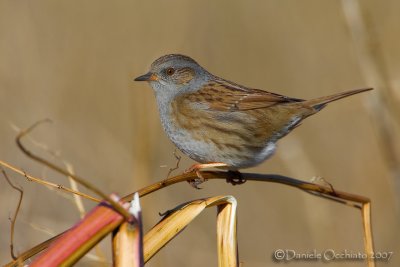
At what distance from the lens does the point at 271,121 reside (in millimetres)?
4152

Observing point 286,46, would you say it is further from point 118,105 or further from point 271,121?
point 271,121

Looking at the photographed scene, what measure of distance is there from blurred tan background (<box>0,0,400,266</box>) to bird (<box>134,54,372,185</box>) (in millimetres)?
179

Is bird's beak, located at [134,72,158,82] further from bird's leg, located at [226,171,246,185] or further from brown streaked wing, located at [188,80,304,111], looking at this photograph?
bird's leg, located at [226,171,246,185]

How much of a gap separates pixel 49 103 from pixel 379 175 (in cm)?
272

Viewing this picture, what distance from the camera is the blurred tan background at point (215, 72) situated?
15.3 feet

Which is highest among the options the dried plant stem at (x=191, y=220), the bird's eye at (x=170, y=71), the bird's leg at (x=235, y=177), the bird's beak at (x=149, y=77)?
the bird's eye at (x=170, y=71)

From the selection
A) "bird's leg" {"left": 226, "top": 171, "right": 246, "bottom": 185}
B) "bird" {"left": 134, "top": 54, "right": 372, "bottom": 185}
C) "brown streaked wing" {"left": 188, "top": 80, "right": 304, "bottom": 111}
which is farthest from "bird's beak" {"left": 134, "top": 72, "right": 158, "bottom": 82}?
"bird's leg" {"left": 226, "top": 171, "right": 246, "bottom": 185}

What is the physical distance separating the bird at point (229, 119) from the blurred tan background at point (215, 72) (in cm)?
18

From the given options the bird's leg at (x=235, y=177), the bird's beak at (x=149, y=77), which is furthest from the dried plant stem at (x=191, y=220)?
the bird's beak at (x=149, y=77)

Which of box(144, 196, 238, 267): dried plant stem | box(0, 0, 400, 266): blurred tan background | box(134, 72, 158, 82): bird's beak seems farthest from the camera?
box(0, 0, 400, 266): blurred tan background

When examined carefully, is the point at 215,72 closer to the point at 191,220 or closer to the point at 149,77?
the point at 149,77

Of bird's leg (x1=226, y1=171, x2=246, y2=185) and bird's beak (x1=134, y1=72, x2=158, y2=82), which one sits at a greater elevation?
bird's beak (x1=134, y1=72, x2=158, y2=82)

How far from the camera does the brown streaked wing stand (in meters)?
4.21

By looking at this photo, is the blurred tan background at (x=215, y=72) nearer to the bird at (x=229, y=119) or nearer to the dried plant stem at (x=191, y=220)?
the bird at (x=229, y=119)
